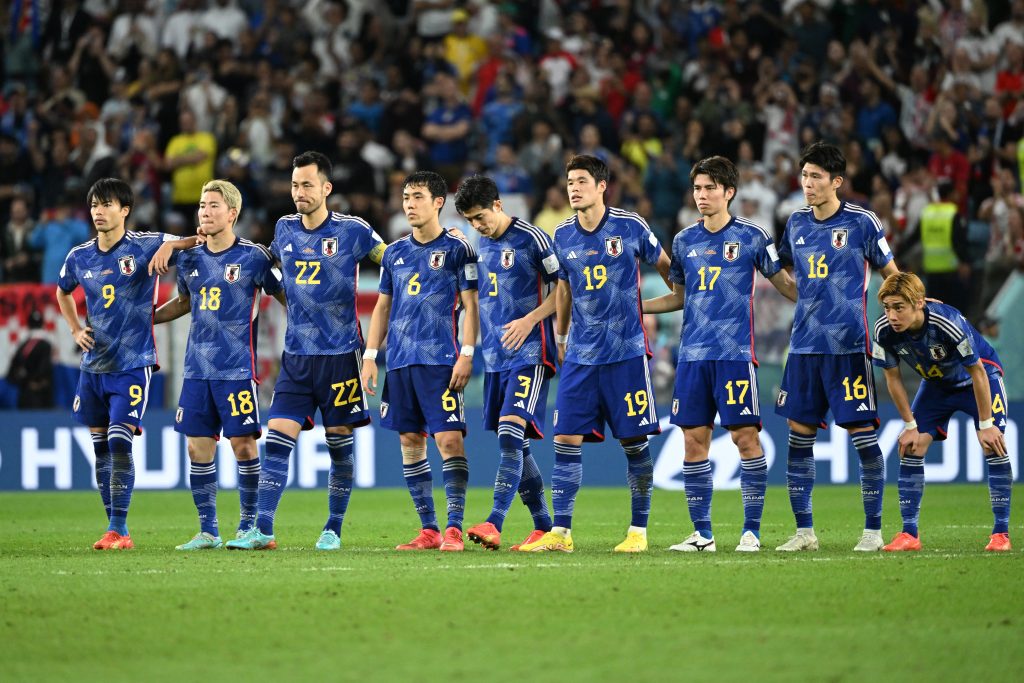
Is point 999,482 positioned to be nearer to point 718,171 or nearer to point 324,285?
point 718,171

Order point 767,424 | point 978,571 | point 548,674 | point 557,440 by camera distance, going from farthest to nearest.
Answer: point 767,424 → point 557,440 → point 978,571 → point 548,674

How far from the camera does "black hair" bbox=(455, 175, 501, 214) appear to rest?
9.38 meters

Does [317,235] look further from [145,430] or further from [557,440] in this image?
[145,430]

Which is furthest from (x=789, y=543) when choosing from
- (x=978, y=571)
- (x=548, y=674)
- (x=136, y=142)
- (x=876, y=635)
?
(x=136, y=142)

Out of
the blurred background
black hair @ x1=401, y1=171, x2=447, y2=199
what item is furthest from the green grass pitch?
the blurred background

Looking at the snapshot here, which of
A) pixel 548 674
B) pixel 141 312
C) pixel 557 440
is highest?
pixel 141 312

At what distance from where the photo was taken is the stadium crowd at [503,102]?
741 inches

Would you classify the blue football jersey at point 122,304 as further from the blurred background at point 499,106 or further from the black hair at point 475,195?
the blurred background at point 499,106

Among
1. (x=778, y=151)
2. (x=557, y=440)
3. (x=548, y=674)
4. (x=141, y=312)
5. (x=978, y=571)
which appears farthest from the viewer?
(x=778, y=151)

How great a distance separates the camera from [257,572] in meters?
8.16

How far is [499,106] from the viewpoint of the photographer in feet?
66.6

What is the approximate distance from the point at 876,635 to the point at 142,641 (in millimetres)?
2998

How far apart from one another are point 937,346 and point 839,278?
74 centimetres

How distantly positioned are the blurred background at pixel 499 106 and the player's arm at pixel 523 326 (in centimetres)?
707
